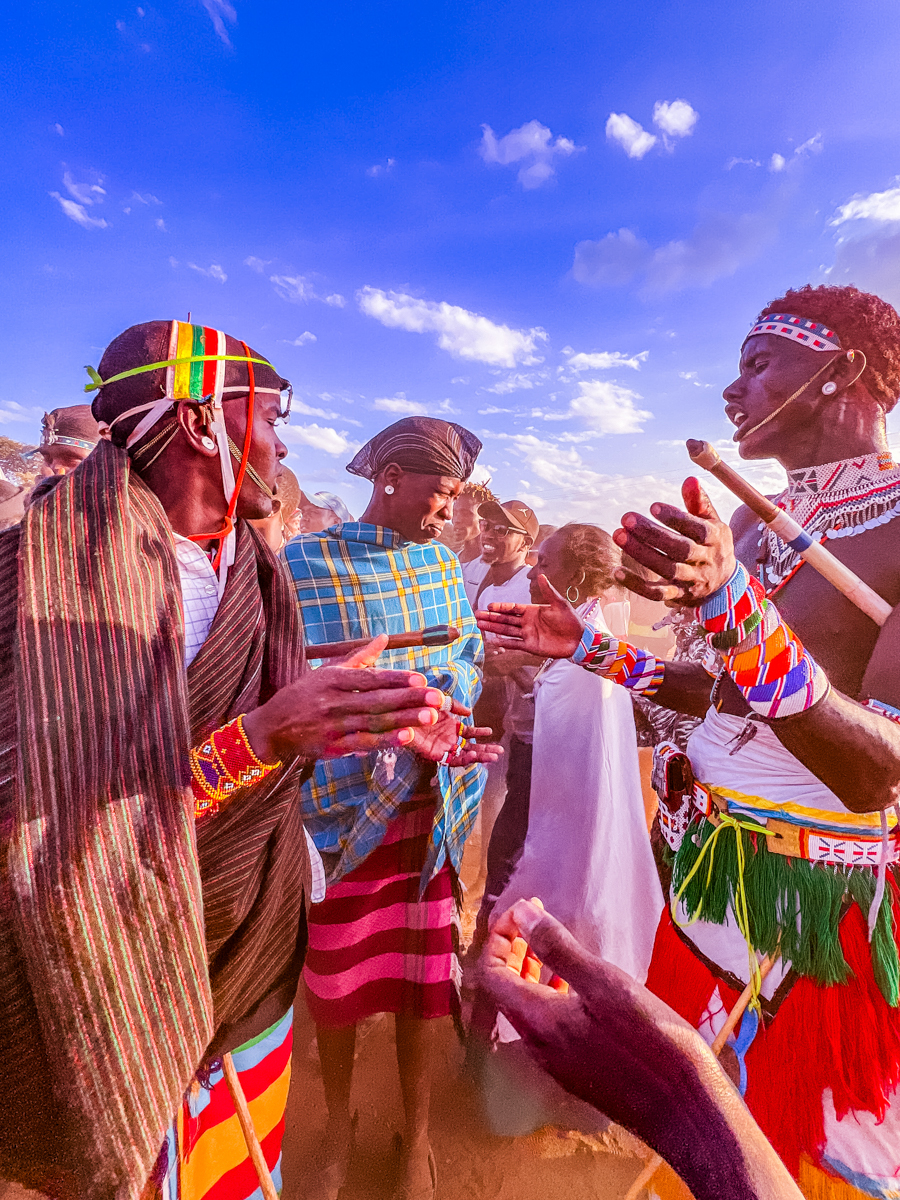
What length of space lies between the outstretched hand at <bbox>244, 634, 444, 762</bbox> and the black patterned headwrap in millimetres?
1890

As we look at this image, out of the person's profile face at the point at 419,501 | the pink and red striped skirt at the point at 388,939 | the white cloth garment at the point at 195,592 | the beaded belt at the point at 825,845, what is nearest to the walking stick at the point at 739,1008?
the beaded belt at the point at 825,845

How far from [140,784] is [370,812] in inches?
58.2

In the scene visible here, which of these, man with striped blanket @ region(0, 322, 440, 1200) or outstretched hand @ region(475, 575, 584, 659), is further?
outstretched hand @ region(475, 575, 584, 659)

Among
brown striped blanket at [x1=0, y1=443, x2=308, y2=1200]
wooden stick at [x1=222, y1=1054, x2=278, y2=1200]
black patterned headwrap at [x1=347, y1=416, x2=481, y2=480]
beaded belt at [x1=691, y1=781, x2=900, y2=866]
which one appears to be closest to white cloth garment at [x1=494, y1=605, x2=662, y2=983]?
black patterned headwrap at [x1=347, y1=416, x2=481, y2=480]

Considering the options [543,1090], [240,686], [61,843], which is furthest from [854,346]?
[543,1090]

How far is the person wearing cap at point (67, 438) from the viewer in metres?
3.61

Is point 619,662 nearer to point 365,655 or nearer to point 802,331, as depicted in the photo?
point 365,655

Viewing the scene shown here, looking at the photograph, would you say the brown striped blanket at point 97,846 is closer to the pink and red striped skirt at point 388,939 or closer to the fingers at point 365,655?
the fingers at point 365,655

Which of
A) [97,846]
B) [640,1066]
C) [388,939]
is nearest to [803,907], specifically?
[640,1066]

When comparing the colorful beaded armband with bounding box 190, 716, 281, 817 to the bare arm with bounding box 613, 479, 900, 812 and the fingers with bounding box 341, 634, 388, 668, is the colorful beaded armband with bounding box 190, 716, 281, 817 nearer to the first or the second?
the fingers with bounding box 341, 634, 388, 668

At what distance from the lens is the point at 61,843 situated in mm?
1016

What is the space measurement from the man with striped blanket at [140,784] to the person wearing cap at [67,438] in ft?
8.84

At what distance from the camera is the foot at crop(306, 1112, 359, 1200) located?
7.88 feet

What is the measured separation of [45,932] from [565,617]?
154 centimetres
